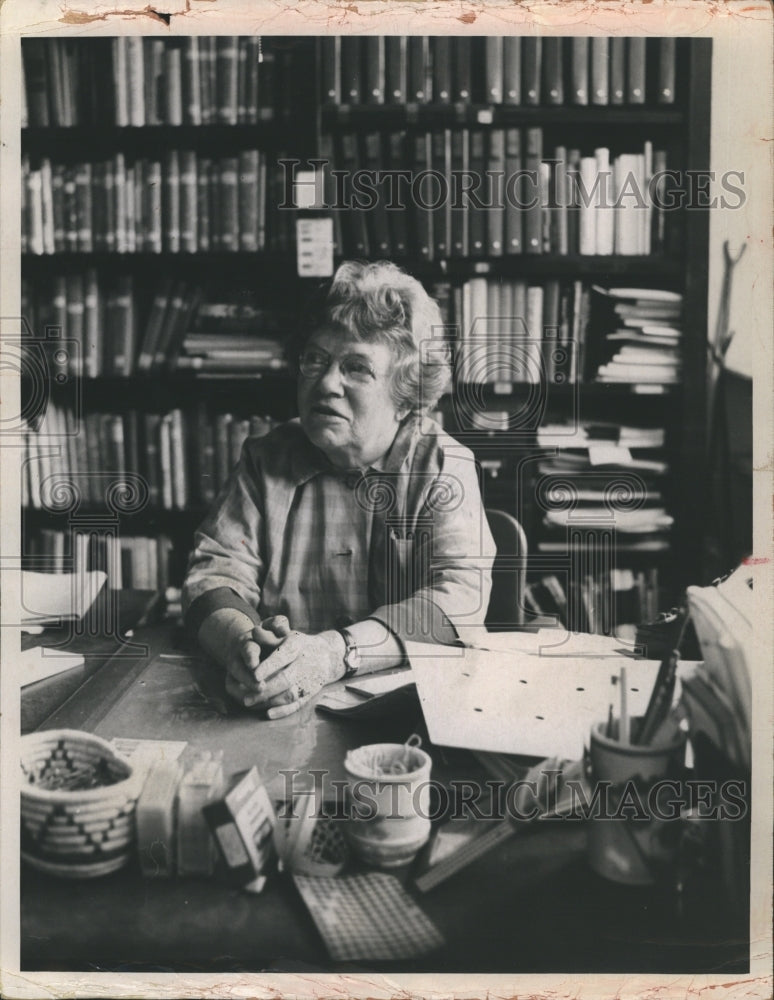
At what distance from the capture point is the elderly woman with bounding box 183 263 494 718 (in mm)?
1356

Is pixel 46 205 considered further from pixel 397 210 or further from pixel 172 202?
pixel 397 210

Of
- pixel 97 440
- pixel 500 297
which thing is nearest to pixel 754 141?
pixel 500 297

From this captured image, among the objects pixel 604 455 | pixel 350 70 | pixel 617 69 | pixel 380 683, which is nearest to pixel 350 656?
pixel 380 683

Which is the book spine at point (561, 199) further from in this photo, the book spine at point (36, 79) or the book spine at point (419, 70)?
the book spine at point (36, 79)

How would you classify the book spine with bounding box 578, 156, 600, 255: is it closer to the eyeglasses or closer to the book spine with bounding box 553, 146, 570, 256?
the book spine with bounding box 553, 146, 570, 256

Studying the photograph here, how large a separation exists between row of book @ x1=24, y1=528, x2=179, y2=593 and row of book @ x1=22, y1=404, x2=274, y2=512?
0.06m

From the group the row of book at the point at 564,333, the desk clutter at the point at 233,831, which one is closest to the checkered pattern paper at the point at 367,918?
the desk clutter at the point at 233,831

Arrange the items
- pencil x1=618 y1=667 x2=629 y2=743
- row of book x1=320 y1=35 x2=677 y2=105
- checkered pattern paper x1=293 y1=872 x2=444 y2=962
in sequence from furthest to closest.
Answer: row of book x1=320 y1=35 x2=677 y2=105, pencil x1=618 y1=667 x2=629 y2=743, checkered pattern paper x1=293 y1=872 x2=444 y2=962

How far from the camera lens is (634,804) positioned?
130 centimetres

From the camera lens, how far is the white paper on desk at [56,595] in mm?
1381

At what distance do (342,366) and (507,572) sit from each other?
428 mm

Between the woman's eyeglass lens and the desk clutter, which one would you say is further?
the woman's eyeglass lens

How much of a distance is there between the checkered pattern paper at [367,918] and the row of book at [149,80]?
1.20 m

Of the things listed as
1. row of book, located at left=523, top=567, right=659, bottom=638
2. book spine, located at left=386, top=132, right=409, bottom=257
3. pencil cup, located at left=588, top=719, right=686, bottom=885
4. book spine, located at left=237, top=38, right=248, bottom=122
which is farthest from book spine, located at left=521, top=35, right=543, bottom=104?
pencil cup, located at left=588, top=719, right=686, bottom=885
